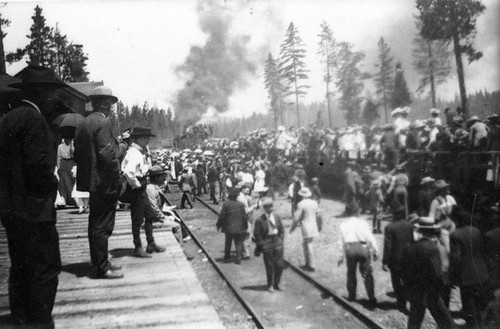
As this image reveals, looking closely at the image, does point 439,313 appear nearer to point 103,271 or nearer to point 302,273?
point 103,271

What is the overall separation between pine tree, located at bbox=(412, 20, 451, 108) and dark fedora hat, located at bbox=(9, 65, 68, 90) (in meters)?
4.89

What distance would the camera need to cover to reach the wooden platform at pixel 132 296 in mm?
2471

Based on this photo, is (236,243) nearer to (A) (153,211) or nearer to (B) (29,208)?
(A) (153,211)

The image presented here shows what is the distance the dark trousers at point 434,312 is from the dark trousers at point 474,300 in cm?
82

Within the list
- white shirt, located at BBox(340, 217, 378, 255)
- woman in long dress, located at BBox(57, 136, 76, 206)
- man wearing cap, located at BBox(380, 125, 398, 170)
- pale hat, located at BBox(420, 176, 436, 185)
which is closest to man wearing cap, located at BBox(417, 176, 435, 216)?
pale hat, located at BBox(420, 176, 436, 185)

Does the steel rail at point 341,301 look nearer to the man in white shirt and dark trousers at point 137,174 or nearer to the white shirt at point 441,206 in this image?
the white shirt at point 441,206

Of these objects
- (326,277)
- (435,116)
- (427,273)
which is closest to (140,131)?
(427,273)

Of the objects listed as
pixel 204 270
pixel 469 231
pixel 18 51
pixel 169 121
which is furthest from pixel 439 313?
pixel 204 270

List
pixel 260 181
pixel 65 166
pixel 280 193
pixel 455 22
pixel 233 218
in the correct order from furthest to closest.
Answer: pixel 280 193
pixel 260 181
pixel 233 218
pixel 65 166
pixel 455 22

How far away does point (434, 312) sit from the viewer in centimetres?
524

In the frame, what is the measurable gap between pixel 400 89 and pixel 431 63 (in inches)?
25.4

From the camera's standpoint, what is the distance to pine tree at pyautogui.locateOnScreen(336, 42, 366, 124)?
19.5 feet

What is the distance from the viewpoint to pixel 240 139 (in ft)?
55.6

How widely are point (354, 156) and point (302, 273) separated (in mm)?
4204
